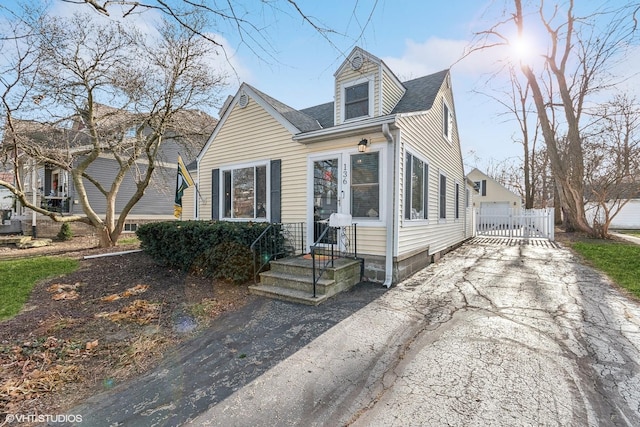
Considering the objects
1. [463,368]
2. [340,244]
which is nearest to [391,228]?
[340,244]

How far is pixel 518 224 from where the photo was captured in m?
15.0

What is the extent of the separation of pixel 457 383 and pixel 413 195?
181 inches

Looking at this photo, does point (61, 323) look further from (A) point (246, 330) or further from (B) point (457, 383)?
(B) point (457, 383)

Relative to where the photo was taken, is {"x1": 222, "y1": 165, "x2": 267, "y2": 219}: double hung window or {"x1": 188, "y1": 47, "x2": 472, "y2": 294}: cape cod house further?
{"x1": 222, "y1": 165, "x2": 267, "y2": 219}: double hung window

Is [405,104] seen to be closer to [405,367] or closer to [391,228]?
[391,228]

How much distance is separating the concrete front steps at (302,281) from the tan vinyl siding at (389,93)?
4081 mm

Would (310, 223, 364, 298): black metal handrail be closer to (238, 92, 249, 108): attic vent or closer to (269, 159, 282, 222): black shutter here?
(269, 159, 282, 222): black shutter

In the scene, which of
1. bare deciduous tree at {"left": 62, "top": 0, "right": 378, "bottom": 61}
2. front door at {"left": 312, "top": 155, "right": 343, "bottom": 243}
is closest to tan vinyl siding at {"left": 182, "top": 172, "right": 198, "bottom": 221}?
front door at {"left": 312, "top": 155, "right": 343, "bottom": 243}

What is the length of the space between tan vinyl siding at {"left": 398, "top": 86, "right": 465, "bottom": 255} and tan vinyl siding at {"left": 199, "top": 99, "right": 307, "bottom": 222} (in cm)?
235

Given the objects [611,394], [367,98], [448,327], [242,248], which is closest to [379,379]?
[448,327]

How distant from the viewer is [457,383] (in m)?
2.72

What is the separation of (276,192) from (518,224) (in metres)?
13.6

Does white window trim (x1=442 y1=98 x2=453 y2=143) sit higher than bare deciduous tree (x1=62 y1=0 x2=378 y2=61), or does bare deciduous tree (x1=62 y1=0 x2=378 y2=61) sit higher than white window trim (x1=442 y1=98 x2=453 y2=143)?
white window trim (x1=442 y1=98 x2=453 y2=143)

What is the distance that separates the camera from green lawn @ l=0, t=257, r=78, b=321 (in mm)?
5066
